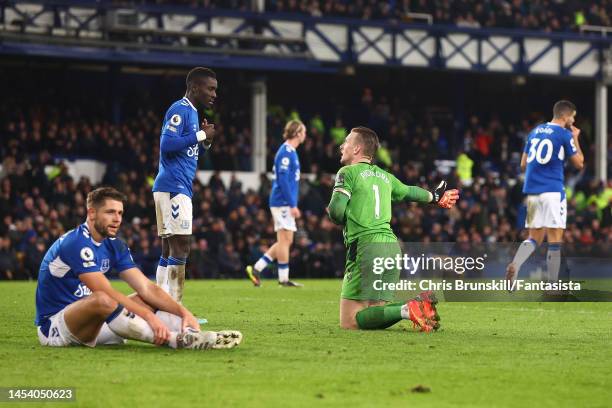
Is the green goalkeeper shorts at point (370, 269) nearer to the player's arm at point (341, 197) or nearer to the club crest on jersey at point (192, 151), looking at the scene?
the player's arm at point (341, 197)

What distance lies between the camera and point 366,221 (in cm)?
1114

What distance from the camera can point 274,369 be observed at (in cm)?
815

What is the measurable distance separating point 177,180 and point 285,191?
292 inches

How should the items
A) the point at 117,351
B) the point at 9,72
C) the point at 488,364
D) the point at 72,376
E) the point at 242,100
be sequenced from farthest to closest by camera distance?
the point at 242,100, the point at 9,72, the point at 117,351, the point at 488,364, the point at 72,376

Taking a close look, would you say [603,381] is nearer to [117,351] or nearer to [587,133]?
[117,351]

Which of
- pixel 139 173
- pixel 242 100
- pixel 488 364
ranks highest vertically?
pixel 242 100

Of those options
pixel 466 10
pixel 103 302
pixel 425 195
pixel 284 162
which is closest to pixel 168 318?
pixel 103 302

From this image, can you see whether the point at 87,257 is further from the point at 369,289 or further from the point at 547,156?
the point at 547,156

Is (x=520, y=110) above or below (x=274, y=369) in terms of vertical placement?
above

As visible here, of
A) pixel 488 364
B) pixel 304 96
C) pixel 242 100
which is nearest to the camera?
pixel 488 364

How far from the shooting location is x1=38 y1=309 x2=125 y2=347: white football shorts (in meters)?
9.37

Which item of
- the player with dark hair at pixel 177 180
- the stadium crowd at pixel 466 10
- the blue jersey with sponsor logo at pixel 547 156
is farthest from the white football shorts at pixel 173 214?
the stadium crowd at pixel 466 10

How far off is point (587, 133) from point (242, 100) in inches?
465

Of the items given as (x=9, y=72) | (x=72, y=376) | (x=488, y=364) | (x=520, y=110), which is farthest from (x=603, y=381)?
(x=520, y=110)
